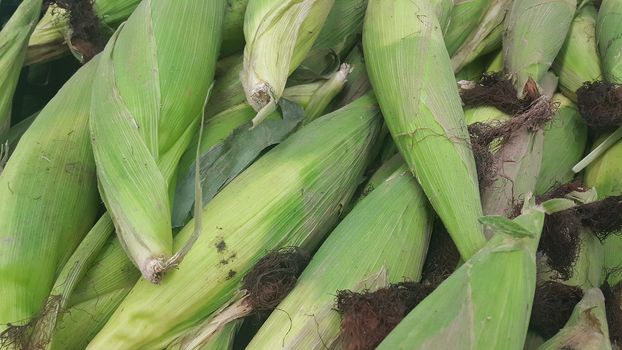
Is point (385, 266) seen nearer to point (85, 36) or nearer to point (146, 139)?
point (146, 139)

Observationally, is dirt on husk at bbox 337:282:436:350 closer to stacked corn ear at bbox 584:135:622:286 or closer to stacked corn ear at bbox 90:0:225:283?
stacked corn ear at bbox 90:0:225:283

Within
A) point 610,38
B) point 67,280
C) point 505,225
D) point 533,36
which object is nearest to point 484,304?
point 505,225

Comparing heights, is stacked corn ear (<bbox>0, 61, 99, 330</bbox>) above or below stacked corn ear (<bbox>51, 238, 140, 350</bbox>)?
above

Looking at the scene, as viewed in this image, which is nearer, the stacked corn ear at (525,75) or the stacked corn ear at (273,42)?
the stacked corn ear at (273,42)

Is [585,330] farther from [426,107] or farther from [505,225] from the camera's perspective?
[426,107]

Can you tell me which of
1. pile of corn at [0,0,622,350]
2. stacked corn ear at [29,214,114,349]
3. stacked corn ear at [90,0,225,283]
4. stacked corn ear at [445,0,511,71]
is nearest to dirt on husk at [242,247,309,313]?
pile of corn at [0,0,622,350]

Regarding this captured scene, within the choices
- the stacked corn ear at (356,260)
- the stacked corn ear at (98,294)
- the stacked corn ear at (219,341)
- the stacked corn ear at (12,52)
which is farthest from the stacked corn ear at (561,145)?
the stacked corn ear at (12,52)

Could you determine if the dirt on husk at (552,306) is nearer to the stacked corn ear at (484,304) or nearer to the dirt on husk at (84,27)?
the stacked corn ear at (484,304)
